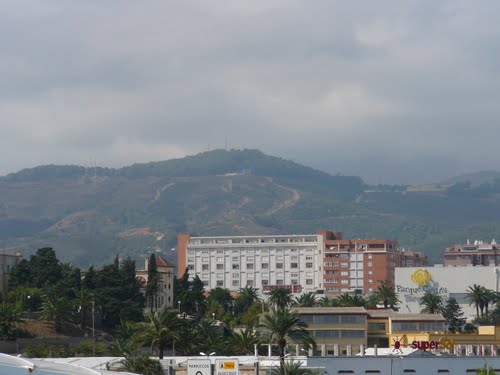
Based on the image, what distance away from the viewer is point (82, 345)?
187 metres

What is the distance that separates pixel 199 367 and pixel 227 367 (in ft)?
11.2

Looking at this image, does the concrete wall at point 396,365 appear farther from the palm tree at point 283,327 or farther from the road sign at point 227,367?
the road sign at point 227,367

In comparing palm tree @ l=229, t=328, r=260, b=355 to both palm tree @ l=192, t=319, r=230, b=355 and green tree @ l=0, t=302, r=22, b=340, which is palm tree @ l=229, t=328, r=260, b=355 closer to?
palm tree @ l=192, t=319, r=230, b=355

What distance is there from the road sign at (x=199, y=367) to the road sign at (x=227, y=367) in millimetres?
1395

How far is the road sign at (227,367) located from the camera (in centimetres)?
13325

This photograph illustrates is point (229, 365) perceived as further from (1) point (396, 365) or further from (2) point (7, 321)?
(2) point (7, 321)

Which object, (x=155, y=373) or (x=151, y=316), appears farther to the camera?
(x=151, y=316)

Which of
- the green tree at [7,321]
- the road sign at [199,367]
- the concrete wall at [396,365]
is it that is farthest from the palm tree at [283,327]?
the green tree at [7,321]

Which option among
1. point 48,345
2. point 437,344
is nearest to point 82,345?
point 48,345

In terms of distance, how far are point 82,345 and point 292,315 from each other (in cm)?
5100

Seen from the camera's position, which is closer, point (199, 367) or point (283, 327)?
point (199, 367)

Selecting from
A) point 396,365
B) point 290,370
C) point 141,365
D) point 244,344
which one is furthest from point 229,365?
point 244,344

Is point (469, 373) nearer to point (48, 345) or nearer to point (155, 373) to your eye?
Answer: point (155, 373)

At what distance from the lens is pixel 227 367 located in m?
134
